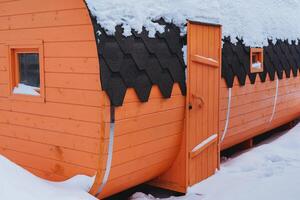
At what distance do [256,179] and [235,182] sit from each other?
0.29m

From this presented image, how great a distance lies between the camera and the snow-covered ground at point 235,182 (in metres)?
3.83

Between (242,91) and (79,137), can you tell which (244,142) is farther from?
(79,137)

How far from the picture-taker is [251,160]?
6383 millimetres

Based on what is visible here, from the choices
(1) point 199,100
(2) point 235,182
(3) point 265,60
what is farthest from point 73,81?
(3) point 265,60

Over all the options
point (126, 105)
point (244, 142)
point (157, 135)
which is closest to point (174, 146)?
point (157, 135)

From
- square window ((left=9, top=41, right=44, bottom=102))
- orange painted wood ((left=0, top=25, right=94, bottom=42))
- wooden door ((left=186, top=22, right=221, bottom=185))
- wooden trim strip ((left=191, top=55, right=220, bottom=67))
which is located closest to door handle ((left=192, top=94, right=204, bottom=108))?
wooden door ((left=186, top=22, right=221, bottom=185))

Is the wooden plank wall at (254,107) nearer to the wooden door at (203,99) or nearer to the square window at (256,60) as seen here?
the square window at (256,60)

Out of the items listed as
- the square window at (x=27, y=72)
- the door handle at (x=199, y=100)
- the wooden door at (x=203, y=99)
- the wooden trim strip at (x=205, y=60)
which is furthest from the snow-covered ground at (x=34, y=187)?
the wooden trim strip at (x=205, y=60)

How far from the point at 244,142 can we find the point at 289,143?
2.61 feet

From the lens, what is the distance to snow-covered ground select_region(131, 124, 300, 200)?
15.8 feet

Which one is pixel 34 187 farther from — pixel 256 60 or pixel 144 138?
pixel 256 60

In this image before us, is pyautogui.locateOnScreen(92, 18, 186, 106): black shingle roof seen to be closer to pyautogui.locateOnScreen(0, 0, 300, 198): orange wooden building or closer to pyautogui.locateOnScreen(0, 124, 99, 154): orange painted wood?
pyautogui.locateOnScreen(0, 0, 300, 198): orange wooden building

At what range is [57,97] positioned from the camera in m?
4.32

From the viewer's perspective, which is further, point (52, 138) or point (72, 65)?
point (52, 138)
